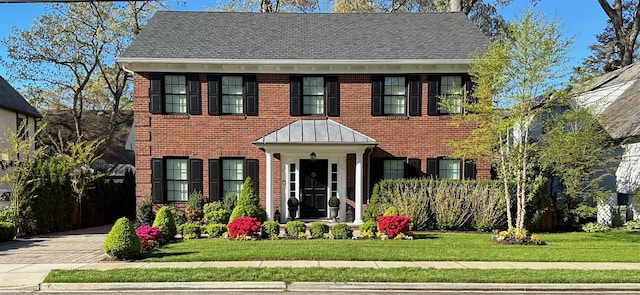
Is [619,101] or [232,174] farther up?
[619,101]

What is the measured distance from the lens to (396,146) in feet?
47.5

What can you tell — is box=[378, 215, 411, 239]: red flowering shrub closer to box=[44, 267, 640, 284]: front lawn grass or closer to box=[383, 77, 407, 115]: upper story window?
box=[44, 267, 640, 284]: front lawn grass

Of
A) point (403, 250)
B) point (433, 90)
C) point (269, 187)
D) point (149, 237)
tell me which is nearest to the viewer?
point (403, 250)

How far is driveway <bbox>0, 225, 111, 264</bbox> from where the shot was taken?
29.4ft

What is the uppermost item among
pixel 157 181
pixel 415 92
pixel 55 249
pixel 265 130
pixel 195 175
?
pixel 415 92

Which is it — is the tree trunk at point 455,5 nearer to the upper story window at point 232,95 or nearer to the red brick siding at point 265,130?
the red brick siding at point 265,130

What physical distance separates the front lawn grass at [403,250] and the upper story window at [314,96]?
17.7 ft

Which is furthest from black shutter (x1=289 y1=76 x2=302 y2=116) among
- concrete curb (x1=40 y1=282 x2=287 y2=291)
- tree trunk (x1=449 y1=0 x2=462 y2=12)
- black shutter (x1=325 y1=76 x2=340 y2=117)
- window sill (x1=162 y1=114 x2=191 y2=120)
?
tree trunk (x1=449 y1=0 x2=462 y2=12)

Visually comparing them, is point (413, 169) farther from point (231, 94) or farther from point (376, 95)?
point (231, 94)

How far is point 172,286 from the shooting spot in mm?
6809

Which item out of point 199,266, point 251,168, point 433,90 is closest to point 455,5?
point 433,90

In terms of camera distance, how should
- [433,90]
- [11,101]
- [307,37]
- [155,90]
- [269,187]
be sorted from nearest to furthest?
[269,187], [155,90], [433,90], [307,37], [11,101]

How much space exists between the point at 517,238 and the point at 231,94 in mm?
10011

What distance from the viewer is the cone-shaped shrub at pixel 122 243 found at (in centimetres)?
842
